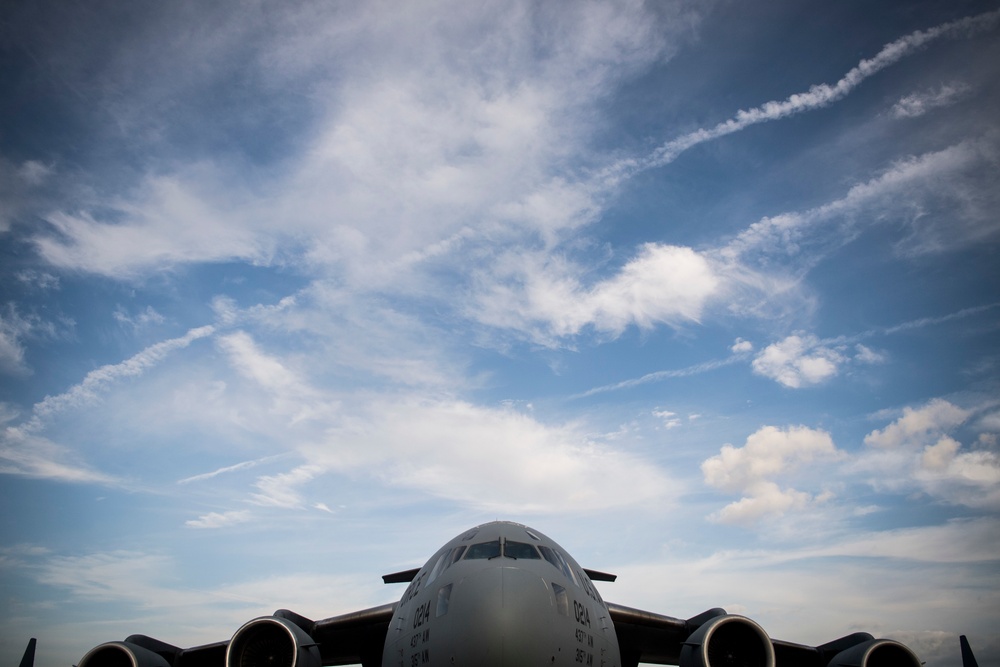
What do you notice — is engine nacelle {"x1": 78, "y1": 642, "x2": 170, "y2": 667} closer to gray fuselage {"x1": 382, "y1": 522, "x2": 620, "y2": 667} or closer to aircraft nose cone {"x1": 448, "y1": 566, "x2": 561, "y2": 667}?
gray fuselage {"x1": 382, "y1": 522, "x2": 620, "y2": 667}

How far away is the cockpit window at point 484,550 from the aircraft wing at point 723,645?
5.39m

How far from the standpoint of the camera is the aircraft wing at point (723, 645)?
10938 mm

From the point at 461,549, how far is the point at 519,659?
258 centimetres

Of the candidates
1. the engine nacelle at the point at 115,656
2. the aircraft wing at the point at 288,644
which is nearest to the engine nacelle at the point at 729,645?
the aircraft wing at the point at 288,644

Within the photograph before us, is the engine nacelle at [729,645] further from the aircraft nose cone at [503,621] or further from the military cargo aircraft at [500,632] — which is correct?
the aircraft nose cone at [503,621]

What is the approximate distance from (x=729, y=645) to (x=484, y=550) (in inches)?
252

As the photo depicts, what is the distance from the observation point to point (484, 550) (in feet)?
26.6

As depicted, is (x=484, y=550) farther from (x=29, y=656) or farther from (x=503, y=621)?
(x=29, y=656)

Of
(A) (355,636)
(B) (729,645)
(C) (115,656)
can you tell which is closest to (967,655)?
(B) (729,645)

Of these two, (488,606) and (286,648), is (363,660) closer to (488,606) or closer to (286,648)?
(286,648)

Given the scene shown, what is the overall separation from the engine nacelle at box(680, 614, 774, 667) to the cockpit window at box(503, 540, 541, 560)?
4.96m

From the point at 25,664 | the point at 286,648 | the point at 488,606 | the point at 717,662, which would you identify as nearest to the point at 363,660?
the point at 286,648


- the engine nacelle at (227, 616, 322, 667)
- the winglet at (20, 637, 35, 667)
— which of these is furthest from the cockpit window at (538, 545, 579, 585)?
the winglet at (20, 637, 35, 667)

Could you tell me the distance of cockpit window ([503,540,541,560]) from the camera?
7938 mm
